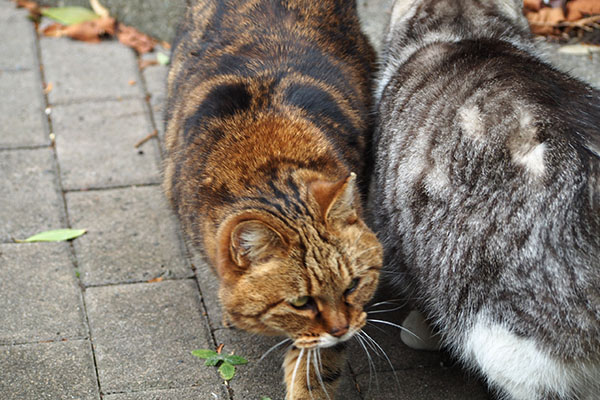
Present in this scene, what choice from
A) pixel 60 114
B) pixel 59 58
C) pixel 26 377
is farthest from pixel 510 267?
pixel 59 58

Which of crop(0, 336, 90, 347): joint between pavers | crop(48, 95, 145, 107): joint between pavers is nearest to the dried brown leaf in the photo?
crop(48, 95, 145, 107): joint between pavers

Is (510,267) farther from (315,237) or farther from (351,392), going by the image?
(351,392)

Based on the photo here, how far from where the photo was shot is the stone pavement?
281cm

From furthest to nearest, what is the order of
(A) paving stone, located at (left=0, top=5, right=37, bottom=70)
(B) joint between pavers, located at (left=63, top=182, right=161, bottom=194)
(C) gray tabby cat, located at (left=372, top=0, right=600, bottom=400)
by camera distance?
(A) paving stone, located at (left=0, top=5, right=37, bottom=70)
(B) joint between pavers, located at (left=63, top=182, right=161, bottom=194)
(C) gray tabby cat, located at (left=372, top=0, right=600, bottom=400)

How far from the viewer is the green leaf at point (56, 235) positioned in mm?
3436

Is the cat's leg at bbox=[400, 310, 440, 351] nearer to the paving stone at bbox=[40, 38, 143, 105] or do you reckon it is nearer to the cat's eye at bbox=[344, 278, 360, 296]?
the cat's eye at bbox=[344, 278, 360, 296]

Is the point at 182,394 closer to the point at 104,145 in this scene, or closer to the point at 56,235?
the point at 56,235

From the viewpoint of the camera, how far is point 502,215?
7.53ft

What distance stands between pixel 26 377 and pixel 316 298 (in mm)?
1215

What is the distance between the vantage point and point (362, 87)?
Answer: 333cm

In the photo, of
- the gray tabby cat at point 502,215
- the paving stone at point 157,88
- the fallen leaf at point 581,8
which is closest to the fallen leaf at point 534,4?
the fallen leaf at point 581,8

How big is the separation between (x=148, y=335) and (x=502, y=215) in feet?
5.09

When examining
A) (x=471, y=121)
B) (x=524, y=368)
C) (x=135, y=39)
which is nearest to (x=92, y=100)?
(x=135, y=39)

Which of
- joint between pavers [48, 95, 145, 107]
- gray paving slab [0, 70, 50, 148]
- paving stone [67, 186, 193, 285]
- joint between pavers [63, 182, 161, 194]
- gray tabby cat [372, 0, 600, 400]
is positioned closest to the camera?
gray tabby cat [372, 0, 600, 400]
